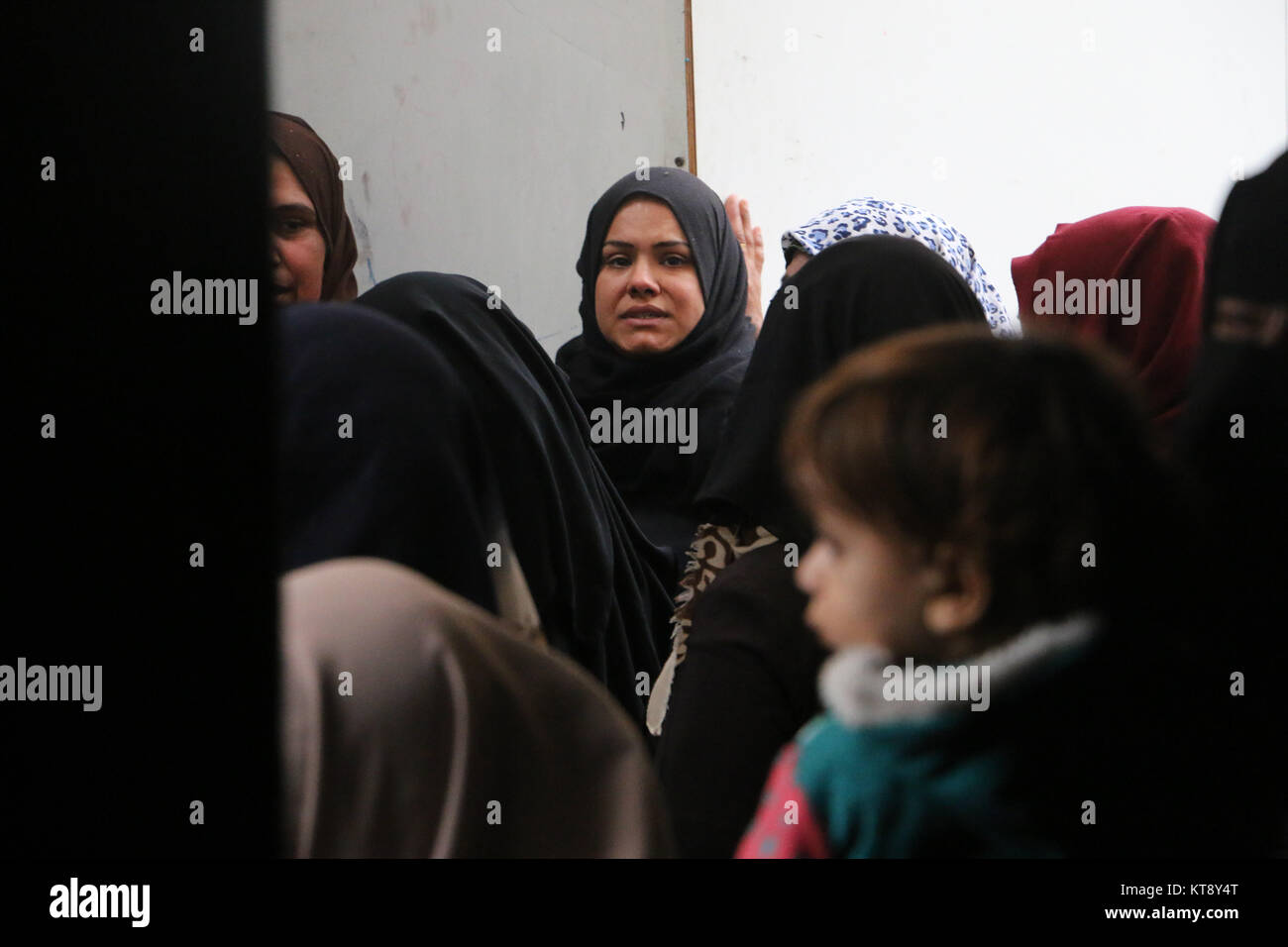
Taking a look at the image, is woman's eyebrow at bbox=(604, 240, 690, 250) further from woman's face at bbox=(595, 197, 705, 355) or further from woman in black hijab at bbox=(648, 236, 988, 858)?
woman in black hijab at bbox=(648, 236, 988, 858)

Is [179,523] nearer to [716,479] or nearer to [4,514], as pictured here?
[4,514]

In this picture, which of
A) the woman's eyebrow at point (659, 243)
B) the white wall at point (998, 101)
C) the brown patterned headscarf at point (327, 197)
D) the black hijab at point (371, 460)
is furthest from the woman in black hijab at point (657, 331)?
the black hijab at point (371, 460)

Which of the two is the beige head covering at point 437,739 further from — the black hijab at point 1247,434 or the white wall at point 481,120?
the white wall at point 481,120

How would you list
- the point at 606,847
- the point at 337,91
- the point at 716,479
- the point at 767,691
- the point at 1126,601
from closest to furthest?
the point at 1126,601 → the point at 606,847 → the point at 767,691 → the point at 716,479 → the point at 337,91

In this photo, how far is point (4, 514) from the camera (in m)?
0.98

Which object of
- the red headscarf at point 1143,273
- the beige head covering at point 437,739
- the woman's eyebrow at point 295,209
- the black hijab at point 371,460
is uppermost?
the woman's eyebrow at point 295,209

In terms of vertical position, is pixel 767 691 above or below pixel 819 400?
below

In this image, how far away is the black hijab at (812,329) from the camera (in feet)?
3.36

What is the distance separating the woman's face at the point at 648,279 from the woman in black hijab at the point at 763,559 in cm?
66

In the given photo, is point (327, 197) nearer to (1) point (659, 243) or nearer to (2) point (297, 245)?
(2) point (297, 245)

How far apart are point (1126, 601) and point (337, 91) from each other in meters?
1.04

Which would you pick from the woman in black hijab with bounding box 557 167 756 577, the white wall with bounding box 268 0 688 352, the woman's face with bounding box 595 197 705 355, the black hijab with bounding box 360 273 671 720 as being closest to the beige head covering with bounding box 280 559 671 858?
the black hijab with bounding box 360 273 671 720
